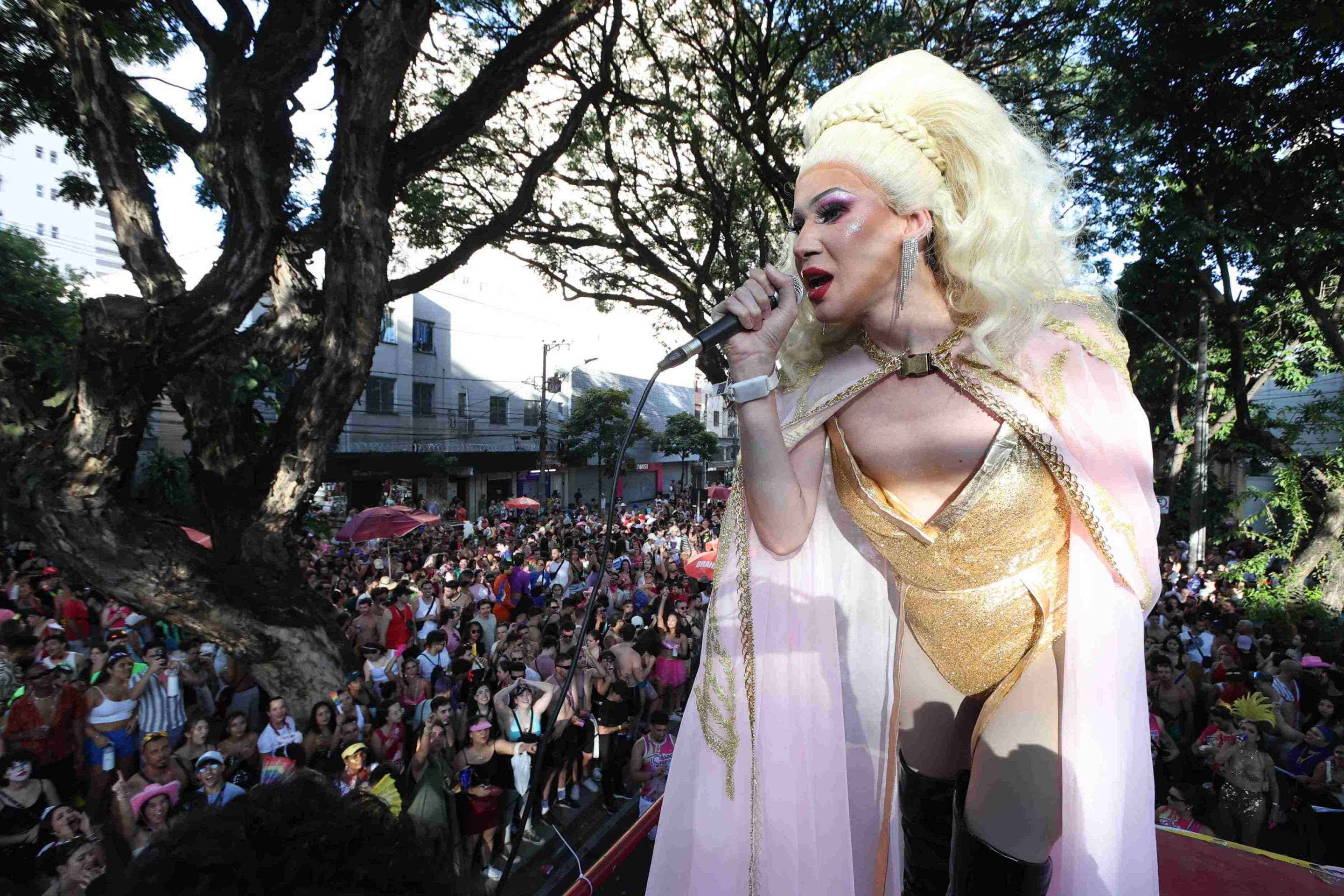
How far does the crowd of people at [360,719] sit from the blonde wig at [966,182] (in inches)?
42.9

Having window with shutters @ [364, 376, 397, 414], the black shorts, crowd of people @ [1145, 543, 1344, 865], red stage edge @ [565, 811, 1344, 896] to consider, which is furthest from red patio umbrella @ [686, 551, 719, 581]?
window with shutters @ [364, 376, 397, 414]

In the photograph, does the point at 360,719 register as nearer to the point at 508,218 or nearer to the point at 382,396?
the point at 508,218

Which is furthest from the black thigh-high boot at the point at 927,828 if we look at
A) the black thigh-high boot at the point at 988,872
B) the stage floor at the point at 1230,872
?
the stage floor at the point at 1230,872

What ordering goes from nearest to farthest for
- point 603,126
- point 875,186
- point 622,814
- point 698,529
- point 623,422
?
point 875,186, point 622,814, point 603,126, point 698,529, point 623,422

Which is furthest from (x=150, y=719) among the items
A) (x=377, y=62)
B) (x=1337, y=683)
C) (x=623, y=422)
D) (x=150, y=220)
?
(x=623, y=422)

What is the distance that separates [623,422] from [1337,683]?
2848 cm

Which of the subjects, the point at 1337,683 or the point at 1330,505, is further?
the point at 1330,505

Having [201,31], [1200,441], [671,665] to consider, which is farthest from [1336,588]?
[201,31]

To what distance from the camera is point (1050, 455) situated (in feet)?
5.23

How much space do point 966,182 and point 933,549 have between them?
32.7 inches

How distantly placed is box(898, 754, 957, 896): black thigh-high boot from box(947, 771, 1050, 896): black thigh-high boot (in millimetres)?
195

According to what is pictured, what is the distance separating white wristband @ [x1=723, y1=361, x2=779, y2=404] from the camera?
65.7 inches

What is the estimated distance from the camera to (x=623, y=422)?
34.3m

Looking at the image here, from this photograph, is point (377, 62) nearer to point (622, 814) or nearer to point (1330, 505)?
point (622, 814)
